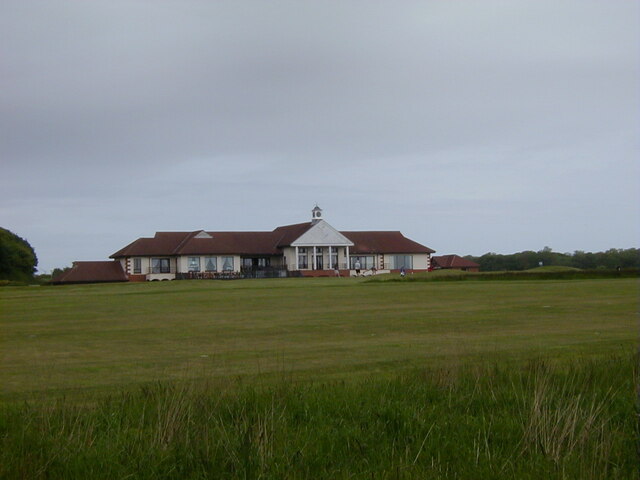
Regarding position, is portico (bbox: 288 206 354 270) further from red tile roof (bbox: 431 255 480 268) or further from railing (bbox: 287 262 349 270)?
red tile roof (bbox: 431 255 480 268)

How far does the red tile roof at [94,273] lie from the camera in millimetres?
72319

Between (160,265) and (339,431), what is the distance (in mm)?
70489

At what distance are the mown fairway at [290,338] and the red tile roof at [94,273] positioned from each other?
1911 inches

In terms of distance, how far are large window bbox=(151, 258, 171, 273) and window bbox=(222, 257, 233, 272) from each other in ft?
17.0

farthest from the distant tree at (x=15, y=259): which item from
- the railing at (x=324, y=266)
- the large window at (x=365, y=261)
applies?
the large window at (x=365, y=261)

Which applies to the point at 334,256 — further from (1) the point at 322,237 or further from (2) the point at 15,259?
(2) the point at 15,259

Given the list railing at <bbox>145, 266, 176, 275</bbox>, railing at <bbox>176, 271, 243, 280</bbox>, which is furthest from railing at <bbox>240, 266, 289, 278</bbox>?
railing at <bbox>145, 266, 176, 275</bbox>

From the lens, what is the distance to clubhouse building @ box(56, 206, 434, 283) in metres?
74.6

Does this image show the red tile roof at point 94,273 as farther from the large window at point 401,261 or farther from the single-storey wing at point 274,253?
the large window at point 401,261

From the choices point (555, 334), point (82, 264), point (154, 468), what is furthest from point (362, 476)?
point (82, 264)

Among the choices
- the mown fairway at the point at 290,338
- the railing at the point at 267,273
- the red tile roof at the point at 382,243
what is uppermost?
the red tile roof at the point at 382,243

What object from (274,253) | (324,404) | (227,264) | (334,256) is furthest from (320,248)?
(324,404)

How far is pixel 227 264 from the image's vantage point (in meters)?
76.1

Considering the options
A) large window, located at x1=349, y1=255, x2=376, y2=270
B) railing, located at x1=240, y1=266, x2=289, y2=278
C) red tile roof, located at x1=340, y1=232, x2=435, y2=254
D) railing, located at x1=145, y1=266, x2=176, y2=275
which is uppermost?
red tile roof, located at x1=340, y1=232, x2=435, y2=254
